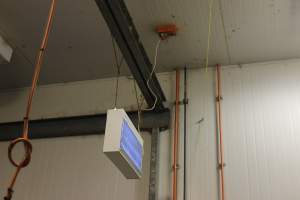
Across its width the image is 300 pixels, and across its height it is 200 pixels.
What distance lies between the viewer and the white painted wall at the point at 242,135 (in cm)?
291

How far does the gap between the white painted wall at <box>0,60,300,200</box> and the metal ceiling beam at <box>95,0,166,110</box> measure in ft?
1.41

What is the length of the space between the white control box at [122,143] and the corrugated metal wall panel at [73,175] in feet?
3.67

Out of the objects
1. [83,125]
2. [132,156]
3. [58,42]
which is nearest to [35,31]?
[58,42]

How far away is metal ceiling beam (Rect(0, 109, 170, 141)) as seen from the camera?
3299 millimetres

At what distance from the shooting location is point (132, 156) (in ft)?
6.59

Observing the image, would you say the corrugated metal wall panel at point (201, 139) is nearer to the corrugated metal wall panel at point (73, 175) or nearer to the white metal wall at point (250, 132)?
the white metal wall at point (250, 132)

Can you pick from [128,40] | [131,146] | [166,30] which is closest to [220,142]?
[166,30]

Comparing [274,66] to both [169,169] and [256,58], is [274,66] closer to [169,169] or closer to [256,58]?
[256,58]

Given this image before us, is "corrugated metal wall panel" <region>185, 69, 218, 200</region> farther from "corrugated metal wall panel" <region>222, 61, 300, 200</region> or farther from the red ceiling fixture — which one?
the red ceiling fixture

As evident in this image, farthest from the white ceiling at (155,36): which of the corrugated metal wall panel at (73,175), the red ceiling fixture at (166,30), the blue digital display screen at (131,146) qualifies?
the blue digital display screen at (131,146)

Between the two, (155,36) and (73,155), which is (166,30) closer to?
(155,36)

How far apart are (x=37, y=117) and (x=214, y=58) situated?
71.7 inches

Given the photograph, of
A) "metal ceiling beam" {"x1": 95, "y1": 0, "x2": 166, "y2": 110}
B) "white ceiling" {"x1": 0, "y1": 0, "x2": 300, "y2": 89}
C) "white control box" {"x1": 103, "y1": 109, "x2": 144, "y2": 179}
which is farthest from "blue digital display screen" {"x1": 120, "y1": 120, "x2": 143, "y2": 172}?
"white ceiling" {"x1": 0, "y1": 0, "x2": 300, "y2": 89}

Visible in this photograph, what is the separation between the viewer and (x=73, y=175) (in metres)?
3.35
